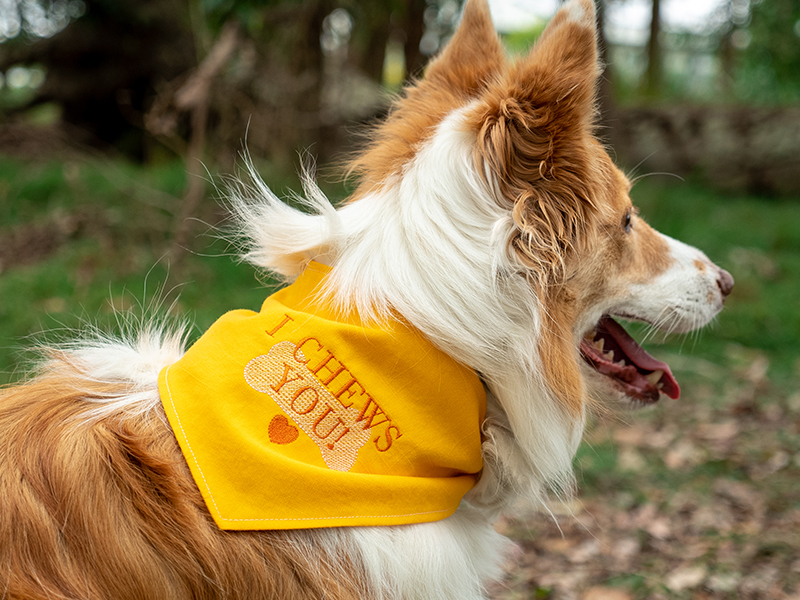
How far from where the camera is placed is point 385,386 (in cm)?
177

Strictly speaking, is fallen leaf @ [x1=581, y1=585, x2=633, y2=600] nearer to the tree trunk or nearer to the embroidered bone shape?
the embroidered bone shape

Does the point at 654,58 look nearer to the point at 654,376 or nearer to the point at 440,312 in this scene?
the point at 654,376

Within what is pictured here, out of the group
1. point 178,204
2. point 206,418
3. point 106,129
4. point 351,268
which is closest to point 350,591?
point 206,418

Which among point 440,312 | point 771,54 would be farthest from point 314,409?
point 771,54

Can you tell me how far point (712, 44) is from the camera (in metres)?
12.0

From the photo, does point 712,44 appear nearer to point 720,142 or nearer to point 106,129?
point 720,142

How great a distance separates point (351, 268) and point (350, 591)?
2.87 ft

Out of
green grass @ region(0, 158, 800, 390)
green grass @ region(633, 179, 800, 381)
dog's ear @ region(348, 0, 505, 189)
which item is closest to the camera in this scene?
dog's ear @ region(348, 0, 505, 189)

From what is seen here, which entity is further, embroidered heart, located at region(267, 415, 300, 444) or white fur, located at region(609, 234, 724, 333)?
white fur, located at region(609, 234, 724, 333)

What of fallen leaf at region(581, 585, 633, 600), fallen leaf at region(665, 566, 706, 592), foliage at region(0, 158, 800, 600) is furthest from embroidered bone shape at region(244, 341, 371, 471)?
fallen leaf at region(665, 566, 706, 592)

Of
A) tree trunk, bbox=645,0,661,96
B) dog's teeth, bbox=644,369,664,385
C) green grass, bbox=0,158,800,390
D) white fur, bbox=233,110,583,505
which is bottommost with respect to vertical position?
green grass, bbox=0,158,800,390

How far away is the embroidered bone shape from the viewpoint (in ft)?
5.67

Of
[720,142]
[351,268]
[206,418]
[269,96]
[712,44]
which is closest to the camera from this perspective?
[206,418]

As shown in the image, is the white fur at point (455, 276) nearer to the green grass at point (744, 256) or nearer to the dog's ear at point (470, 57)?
the dog's ear at point (470, 57)
